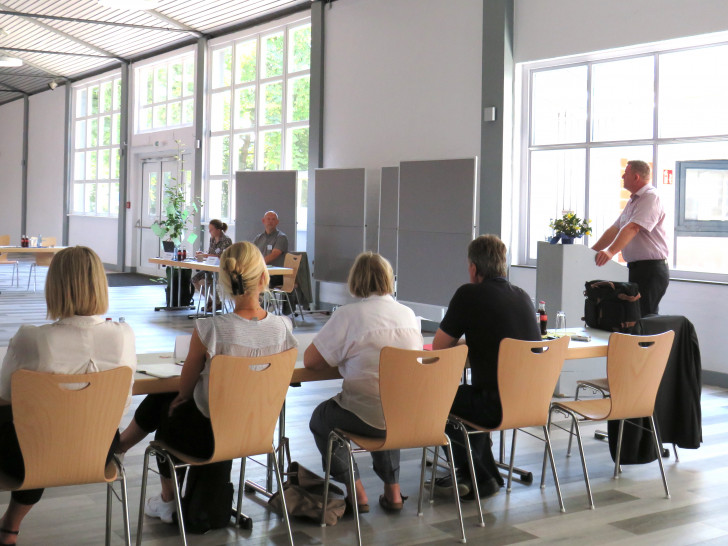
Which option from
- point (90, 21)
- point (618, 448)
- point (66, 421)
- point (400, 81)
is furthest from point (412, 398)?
point (90, 21)

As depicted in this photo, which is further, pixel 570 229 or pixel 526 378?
pixel 570 229

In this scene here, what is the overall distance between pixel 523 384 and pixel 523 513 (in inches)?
24.2

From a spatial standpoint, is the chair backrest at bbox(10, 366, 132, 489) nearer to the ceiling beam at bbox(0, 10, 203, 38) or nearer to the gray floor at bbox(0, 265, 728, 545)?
the gray floor at bbox(0, 265, 728, 545)

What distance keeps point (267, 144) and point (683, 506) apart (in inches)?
400

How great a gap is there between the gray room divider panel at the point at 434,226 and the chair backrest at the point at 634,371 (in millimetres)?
4888

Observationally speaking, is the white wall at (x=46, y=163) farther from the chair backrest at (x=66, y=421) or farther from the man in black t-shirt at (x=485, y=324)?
the chair backrest at (x=66, y=421)

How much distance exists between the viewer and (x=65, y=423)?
109 inches

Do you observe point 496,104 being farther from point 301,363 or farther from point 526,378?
point 301,363

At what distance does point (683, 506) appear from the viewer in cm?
401

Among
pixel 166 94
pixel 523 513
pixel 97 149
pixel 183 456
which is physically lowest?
pixel 523 513

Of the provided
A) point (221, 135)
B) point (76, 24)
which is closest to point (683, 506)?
point (221, 135)

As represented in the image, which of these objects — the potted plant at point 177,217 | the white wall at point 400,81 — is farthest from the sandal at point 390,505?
the potted plant at point 177,217

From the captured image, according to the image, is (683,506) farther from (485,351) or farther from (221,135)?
(221,135)

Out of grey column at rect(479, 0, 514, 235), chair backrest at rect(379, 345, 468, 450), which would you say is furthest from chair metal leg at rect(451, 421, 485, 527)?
grey column at rect(479, 0, 514, 235)
